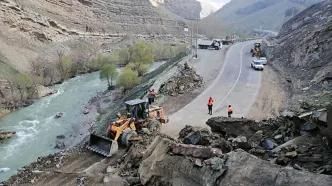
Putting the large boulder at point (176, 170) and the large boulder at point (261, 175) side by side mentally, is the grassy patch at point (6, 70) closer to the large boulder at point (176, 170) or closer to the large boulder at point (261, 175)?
the large boulder at point (176, 170)

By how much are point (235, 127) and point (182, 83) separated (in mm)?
13768

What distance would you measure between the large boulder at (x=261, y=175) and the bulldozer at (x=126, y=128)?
8.23 meters

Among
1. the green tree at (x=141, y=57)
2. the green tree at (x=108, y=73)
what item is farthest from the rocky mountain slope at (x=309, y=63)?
the green tree at (x=108, y=73)

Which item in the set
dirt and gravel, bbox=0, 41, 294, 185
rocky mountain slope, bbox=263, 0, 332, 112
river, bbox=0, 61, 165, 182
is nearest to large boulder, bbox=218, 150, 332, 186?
dirt and gravel, bbox=0, 41, 294, 185

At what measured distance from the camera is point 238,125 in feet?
54.9

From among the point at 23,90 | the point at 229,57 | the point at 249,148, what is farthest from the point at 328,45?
the point at 23,90

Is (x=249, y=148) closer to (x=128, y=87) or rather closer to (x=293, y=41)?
(x=128, y=87)

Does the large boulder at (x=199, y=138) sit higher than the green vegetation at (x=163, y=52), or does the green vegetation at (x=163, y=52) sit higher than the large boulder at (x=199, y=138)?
the green vegetation at (x=163, y=52)

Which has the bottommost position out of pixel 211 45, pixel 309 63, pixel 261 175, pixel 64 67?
pixel 261 175

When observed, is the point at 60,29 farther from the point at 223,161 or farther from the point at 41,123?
the point at 223,161

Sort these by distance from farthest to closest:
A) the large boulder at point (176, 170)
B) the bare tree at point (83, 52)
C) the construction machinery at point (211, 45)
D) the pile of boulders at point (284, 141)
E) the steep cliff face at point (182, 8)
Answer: the steep cliff face at point (182, 8)
the bare tree at point (83, 52)
the construction machinery at point (211, 45)
the pile of boulders at point (284, 141)
the large boulder at point (176, 170)

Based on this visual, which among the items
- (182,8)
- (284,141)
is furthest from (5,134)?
(182,8)

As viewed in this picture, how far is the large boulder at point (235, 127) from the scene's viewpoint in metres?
16.5

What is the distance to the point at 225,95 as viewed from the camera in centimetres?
2834
